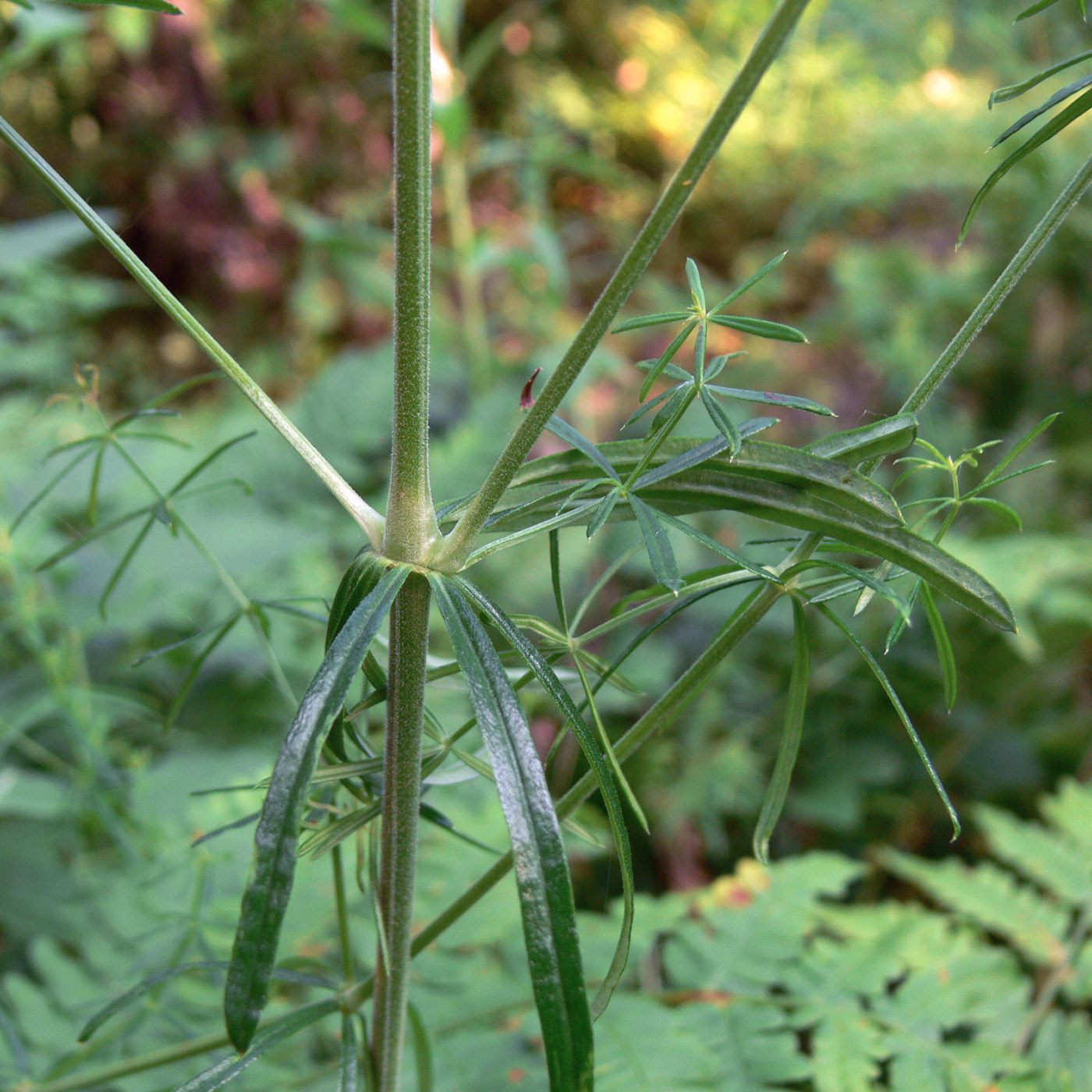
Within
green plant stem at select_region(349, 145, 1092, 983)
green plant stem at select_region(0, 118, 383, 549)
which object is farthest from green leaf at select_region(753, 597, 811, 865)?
green plant stem at select_region(0, 118, 383, 549)

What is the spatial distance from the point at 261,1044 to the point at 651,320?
0.22 metres

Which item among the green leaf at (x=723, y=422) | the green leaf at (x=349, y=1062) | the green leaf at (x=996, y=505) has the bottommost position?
the green leaf at (x=349, y=1062)

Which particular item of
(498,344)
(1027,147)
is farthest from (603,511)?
(498,344)

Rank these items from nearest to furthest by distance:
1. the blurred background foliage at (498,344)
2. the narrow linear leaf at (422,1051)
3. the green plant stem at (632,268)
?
1. the green plant stem at (632,268)
2. the narrow linear leaf at (422,1051)
3. the blurred background foliage at (498,344)

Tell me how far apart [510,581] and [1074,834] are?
0.75 metres

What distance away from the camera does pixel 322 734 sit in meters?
0.20

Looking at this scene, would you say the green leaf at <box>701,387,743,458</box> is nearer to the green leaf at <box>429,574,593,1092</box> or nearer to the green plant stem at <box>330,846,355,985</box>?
the green leaf at <box>429,574,593,1092</box>

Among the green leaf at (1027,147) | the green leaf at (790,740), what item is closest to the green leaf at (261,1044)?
the green leaf at (790,740)

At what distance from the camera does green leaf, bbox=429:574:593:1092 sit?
19 cm

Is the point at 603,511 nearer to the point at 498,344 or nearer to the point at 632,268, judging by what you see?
the point at 632,268

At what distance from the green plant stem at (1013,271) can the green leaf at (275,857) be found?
148mm

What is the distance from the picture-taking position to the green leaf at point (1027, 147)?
0.20 metres

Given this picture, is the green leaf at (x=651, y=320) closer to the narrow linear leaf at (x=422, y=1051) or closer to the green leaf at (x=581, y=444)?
the green leaf at (x=581, y=444)

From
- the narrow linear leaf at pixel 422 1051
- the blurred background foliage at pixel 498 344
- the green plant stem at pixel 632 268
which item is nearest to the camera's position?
the green plant stem at pixel 632 268
